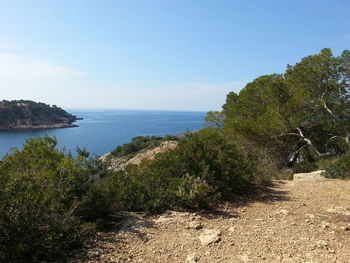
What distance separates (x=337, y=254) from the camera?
11.4 feet

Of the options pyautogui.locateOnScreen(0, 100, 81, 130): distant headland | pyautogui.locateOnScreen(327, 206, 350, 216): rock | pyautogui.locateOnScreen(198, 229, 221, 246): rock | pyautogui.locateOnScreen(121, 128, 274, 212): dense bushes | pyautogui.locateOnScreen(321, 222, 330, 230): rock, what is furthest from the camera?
pyautogui.locateOnScreen(0, 100, 81, 130): distant headland

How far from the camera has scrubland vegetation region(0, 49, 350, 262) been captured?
3.33m

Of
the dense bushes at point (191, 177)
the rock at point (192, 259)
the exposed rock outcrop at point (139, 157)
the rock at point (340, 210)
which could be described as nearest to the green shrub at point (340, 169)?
the dense bushes at point (191, 177)

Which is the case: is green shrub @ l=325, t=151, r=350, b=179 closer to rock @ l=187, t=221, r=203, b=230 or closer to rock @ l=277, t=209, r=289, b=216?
rock @ l=277, t=209, r=289, b=216

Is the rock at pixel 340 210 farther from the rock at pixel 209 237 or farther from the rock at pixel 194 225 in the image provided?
the rock at pixel 194 225

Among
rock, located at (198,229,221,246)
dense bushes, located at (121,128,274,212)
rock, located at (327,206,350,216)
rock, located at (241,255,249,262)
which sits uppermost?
dense bushes, located at (121,128,274,212)

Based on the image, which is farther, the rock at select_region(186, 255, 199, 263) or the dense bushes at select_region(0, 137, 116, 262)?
the rock at select_region(186, 255, 199, 263)

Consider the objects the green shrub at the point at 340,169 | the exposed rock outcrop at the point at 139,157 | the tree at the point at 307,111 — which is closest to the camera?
the exposed rock outcrop at the point at 139,157

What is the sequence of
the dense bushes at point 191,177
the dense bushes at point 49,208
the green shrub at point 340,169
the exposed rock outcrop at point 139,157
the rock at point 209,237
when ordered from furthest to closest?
the green shrub at point 340,169, the exposed rock outcrop at point 139,157, the dense bushes at point 191,177, the rock at point 209,237, the dense bushes at point 49,208

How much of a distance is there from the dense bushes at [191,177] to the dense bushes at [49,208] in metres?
0.91

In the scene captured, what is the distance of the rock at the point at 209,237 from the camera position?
12.8 ft

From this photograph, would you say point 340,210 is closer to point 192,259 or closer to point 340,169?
point 192,259

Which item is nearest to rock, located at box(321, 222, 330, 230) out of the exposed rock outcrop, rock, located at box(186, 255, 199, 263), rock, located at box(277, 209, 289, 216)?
rock, located at box(277, 209, 289, 216)

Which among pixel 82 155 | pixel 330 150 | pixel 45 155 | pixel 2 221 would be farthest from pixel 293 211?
pixel 330 150
